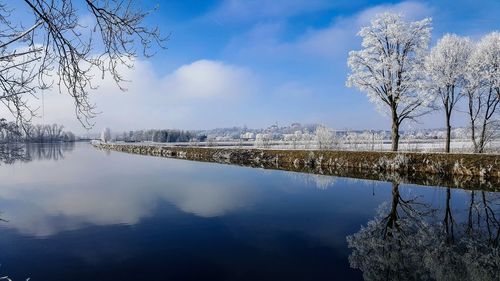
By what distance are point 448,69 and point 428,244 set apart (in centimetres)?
2442

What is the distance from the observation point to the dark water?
25.4 feet

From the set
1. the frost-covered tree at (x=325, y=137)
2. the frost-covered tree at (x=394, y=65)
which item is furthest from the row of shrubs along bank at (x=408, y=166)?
the frost-covered tree at (x=325, y=137)

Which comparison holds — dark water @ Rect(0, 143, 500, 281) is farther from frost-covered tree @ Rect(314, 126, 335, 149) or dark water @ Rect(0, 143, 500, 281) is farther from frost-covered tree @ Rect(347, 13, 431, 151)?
frost-covered tree @ Rect(314, 126, 335, 149)

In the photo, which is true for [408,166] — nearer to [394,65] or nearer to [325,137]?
[394,65]

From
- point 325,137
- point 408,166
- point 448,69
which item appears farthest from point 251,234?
point 325,137

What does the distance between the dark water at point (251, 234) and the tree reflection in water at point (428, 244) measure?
26 millimetres

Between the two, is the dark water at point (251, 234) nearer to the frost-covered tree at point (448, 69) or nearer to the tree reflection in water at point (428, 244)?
the tree reflection in water at point (428, 244)

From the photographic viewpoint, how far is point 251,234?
1047 cm

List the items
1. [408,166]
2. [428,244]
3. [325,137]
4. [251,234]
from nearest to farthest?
[428,244] < [251,234] < [408,166] < [325,137]

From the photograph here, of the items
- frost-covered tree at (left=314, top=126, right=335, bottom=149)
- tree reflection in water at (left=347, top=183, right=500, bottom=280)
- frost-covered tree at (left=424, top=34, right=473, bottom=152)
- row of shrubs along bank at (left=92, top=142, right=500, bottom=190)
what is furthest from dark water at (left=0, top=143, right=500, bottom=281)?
frost-covered tree at (left=314, top=126, right=335, bottom=149)

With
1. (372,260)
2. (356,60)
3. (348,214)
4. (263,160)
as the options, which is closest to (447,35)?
(356,60)

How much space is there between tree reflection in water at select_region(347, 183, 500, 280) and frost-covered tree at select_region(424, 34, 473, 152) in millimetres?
17938

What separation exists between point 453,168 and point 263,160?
18.3 meters

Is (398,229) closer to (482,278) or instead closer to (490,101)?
(482,278)
